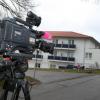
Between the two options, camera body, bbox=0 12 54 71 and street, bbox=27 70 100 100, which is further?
street, bbox=27 70 100 100

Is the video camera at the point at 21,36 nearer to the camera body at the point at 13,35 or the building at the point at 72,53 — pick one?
the camera body at the point at 13,35

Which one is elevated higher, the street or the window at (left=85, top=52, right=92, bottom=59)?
the window at (left=85, top=52, right=92, bottom=59)

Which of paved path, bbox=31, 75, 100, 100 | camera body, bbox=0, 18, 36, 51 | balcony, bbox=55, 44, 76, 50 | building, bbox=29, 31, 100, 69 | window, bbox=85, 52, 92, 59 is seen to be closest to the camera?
camera body, bbox=0, 18, 36, 51

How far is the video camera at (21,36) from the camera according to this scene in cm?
461

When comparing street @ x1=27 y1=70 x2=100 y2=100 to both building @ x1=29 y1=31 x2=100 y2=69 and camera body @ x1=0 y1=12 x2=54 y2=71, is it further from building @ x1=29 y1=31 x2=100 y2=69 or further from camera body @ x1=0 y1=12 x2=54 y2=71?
building @ x1=29 y1=31 x2=100 y2=69

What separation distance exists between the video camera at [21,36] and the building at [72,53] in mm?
74746

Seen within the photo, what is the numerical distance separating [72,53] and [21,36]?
7949cm

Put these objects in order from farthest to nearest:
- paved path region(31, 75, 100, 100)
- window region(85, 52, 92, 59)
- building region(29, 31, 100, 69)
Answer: window region(85, 52, 92, 59)
building region(29, 31, 100, 69)
paved path region(31, 75, 100, 100)

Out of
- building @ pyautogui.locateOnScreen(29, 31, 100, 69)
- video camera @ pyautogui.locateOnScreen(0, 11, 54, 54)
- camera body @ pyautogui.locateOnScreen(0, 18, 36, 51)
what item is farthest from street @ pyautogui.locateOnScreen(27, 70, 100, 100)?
building @ pyautogui.locateOnScreen(29, 31, 100, 69)

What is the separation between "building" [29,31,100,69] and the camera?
81.6m

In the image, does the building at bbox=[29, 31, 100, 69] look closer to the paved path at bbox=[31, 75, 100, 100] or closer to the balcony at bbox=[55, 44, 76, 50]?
the balcony at bbox=[55, 44, 76, 50]

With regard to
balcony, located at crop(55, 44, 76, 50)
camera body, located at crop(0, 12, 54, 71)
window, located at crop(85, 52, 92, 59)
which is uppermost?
balcony, located at crop(55, 44, 76, 50)

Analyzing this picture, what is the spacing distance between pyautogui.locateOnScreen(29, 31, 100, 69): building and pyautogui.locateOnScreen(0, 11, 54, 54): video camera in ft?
245

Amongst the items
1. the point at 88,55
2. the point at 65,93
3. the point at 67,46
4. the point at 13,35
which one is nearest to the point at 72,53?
the point at 67,46
